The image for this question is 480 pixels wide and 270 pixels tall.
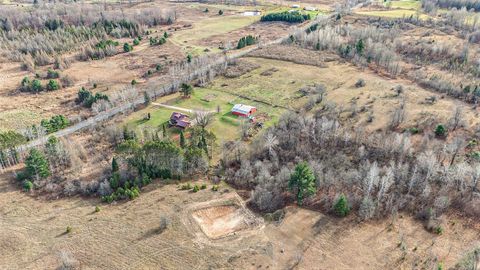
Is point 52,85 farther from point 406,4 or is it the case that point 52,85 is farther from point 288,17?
point 406,4

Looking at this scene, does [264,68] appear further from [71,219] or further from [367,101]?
[71,219]

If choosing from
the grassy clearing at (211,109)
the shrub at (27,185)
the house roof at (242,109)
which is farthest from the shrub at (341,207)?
the shrub at (27,185)

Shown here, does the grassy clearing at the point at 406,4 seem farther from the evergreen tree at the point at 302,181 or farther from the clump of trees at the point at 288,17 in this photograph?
the evergreen tree at the point at 302,181


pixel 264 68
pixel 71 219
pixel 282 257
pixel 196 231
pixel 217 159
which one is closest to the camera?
pixel 282 257

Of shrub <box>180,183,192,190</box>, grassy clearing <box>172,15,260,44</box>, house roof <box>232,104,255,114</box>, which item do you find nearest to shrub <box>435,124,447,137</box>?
house roof <box>232,104,255,114</box>

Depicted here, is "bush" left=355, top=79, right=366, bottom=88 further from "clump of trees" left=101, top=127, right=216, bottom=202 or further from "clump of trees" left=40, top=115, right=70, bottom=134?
"clump of trees" left=40, top=115, right=70, bottom=134

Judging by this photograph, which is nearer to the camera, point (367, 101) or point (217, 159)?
point (217, 159)

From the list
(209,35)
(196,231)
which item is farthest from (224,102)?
(209,35)
